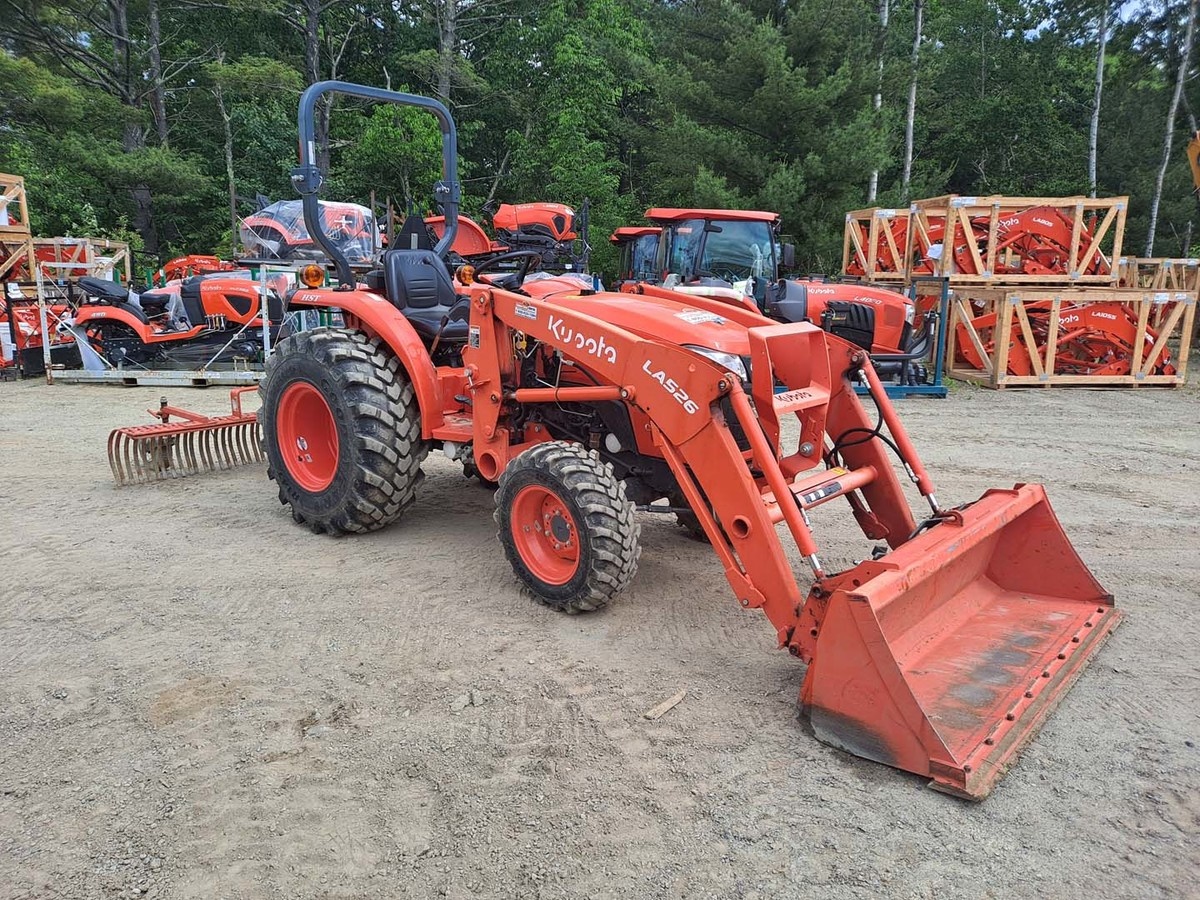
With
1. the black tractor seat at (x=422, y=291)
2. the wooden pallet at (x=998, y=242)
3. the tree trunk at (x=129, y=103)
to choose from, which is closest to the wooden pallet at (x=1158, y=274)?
the wooden pallet at (x=998, y=242)

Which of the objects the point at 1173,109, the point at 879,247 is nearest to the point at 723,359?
the point at 879,247

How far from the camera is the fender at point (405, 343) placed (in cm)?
451

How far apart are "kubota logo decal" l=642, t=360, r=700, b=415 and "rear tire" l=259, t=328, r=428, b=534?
1.65 meters

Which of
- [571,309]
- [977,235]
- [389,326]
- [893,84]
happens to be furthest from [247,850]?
[893,84]

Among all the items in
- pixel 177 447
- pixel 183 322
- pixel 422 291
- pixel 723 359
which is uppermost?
pixel 422 291

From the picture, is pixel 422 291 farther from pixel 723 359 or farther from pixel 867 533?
pixel 867 533

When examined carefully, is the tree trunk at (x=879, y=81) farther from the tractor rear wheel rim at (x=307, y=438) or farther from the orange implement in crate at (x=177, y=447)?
the tractor rear wheel rim at (x=307, y=438)

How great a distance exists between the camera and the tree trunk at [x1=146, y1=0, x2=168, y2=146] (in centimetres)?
2195

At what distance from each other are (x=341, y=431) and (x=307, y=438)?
0.69 m

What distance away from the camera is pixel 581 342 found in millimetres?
3736

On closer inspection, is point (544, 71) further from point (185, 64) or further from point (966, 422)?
point (966, 422)

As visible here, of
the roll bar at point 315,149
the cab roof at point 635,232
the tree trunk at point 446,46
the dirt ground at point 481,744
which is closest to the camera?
the dirt ground at point 481,744

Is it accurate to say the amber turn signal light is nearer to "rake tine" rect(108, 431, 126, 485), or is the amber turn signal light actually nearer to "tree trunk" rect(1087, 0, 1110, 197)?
"rake tine" rect(108, 431, 126, 485)

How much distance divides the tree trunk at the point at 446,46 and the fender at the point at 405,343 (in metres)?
19.0
